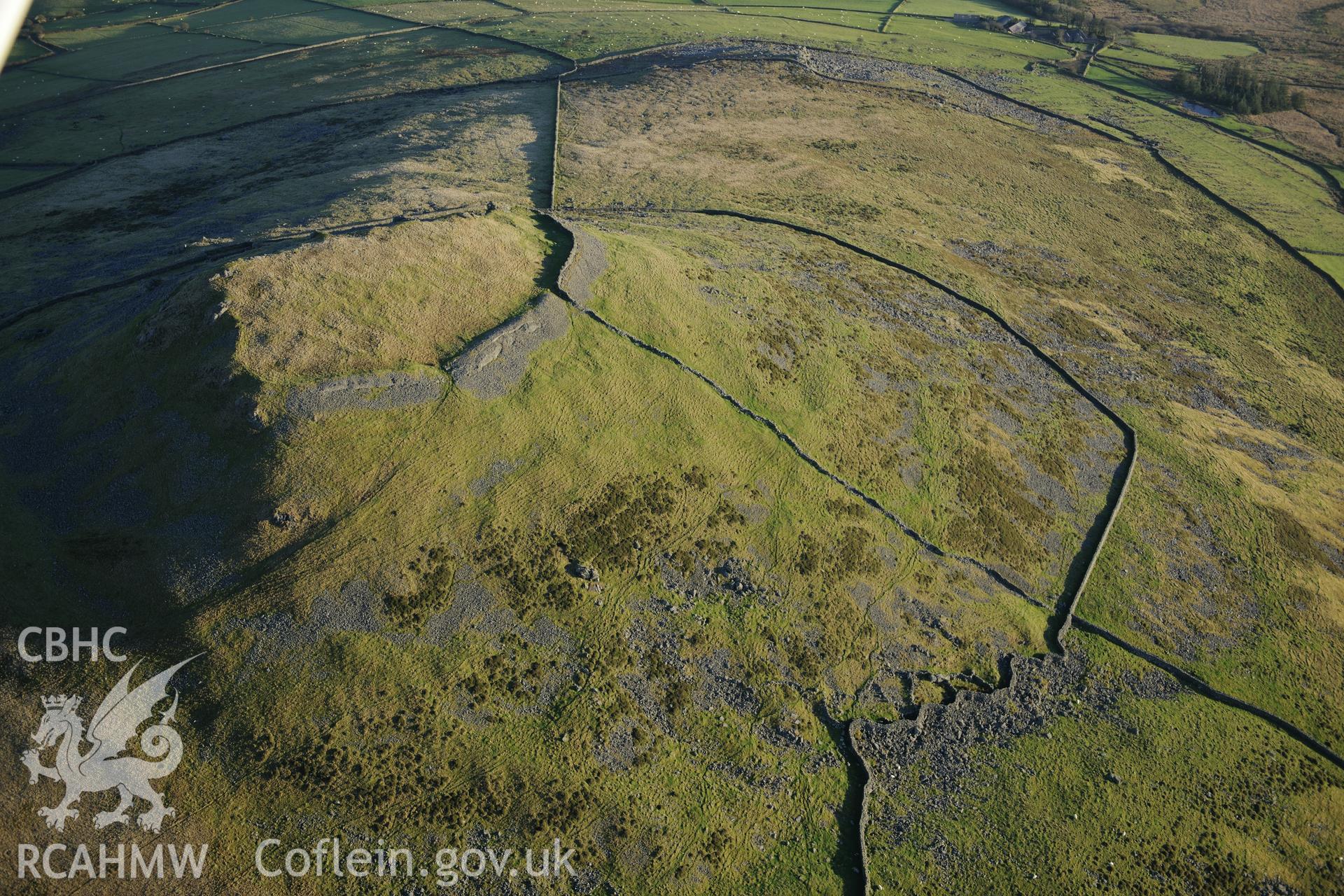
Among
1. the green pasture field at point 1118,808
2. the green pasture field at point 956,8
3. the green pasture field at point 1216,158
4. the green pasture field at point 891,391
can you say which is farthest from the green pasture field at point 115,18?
the green pasture field at point 1118,808

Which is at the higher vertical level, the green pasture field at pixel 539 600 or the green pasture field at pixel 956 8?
the green pasture field at pixel 956 8

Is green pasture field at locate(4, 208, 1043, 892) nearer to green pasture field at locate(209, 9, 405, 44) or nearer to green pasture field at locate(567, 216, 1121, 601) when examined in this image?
green pasture field at locate(567, 216, 1121, 601)

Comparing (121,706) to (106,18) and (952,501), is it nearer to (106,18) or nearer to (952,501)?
(952,501)

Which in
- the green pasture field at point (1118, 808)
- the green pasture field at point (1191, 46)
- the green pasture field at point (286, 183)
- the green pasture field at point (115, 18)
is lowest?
the green pasture field at point (1118, 808)

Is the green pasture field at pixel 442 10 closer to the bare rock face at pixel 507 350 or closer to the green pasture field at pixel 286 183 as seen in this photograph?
the green pasture field at pixel 286 183

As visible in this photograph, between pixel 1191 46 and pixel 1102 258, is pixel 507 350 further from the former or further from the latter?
pixel 1191 46

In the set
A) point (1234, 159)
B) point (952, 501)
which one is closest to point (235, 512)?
point (952, 501)
